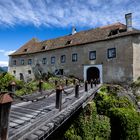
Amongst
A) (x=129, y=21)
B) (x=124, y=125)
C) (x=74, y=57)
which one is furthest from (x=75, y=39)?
(x=124, y=125)

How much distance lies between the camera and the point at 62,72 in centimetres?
2797

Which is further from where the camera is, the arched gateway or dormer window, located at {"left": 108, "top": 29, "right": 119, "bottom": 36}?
the arched gateway

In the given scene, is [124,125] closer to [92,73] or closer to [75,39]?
[92,73]

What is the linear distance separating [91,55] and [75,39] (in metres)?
4.96

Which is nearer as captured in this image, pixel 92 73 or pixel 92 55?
pixel 92 55

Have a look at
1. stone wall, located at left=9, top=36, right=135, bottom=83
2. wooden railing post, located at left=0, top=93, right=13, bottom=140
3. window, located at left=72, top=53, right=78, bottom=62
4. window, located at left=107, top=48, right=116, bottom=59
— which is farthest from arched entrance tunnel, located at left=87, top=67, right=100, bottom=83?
wooden railing post, located at left=0, top=93, right=13, bottom=140

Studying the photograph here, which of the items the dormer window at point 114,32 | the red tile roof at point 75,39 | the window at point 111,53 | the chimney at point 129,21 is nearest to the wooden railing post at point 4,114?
the red tile roof at point 75,39

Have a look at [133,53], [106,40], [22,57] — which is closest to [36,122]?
[133,53]

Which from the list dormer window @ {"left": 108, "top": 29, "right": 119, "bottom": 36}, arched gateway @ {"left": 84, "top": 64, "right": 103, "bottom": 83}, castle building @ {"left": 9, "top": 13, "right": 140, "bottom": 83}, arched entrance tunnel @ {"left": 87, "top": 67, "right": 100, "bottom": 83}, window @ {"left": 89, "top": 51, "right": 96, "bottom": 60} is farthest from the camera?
arched entrance tunnel @ {"left": 87, "top": 67, "right": 100, "bottom": 83}

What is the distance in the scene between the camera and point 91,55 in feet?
80.7

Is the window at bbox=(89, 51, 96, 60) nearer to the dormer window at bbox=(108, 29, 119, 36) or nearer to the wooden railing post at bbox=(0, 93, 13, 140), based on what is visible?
the dormer window at bbox=(108, 29, 119, 36)

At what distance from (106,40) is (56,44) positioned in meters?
10.4

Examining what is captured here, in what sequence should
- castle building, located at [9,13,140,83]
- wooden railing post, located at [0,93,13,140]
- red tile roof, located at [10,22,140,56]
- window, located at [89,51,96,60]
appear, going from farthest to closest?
window, located at [89,51,96,60]
red tile roof, located at [10,22,140,56]
castle building, located at [9,13,140,83]
wooden railing post, located at [0,93,13,140]

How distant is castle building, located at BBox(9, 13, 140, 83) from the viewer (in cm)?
2094
